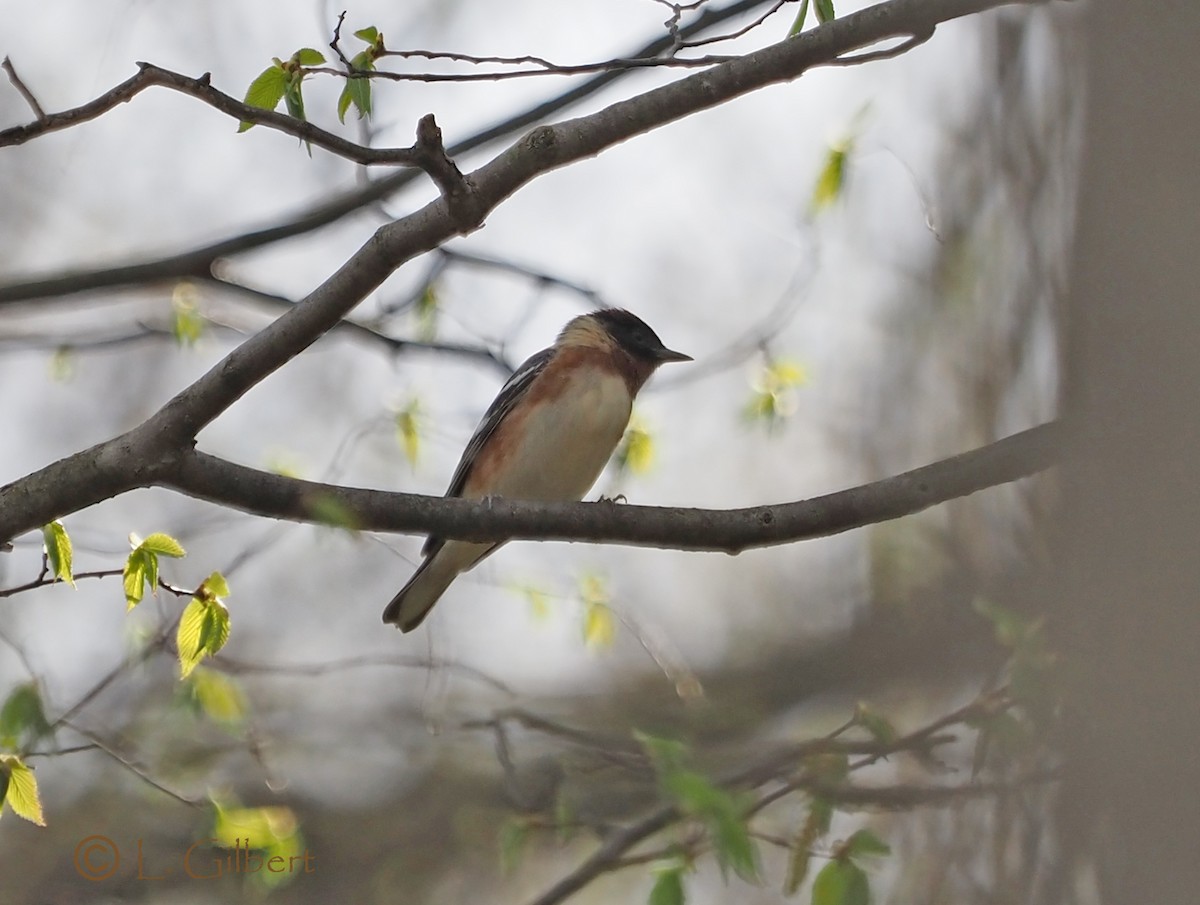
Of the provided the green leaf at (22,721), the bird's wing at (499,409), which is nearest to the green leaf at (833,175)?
the bird's wing at (499,409)

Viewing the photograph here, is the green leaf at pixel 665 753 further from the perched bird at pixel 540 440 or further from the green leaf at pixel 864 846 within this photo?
the perched bird at pixel 540 440

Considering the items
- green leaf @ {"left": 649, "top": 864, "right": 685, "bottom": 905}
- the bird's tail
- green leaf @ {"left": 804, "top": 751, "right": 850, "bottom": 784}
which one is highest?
the bird's tail

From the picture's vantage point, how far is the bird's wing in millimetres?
6648

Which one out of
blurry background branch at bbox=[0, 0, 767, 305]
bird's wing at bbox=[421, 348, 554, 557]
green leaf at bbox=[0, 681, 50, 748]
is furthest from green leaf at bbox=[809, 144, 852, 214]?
green leaf at bbox=[0, 681, 50, 748]

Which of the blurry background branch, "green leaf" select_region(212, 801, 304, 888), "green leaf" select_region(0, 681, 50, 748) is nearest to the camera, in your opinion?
"green leaf" select_region(0, 681, 50, 748)

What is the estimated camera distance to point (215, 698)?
5.22 m

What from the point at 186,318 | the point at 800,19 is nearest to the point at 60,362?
the point at 186,318

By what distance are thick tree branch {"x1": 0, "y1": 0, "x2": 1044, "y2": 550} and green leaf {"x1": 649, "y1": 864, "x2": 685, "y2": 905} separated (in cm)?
158

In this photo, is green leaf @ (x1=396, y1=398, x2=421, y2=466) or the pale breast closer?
the pale breast

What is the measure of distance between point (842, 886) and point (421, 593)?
355 centimetres

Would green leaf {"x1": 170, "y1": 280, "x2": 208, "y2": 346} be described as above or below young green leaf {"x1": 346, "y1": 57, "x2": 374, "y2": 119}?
above

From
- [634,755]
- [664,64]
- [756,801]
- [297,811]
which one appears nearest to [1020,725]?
[756,801]

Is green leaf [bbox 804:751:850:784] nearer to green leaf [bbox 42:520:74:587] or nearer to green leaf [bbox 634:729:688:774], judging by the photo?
green leaf [bbox 634:729:688:774]

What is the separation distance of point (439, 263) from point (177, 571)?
4.27 metres
